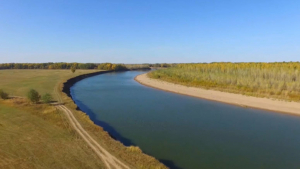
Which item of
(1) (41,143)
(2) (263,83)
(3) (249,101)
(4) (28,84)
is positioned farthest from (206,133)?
(4) (28,84)

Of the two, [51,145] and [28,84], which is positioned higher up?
[28,84]

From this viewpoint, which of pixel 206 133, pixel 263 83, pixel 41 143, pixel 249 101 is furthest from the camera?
pixel 263 83

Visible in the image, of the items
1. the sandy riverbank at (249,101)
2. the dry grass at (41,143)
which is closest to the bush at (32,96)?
the dry grass at (41,143)

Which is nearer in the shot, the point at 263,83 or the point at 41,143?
the point at 41,143

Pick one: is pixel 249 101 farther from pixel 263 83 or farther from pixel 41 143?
pixel 41 143

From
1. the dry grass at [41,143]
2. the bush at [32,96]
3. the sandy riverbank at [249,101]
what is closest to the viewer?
the dry grass at [41,143]

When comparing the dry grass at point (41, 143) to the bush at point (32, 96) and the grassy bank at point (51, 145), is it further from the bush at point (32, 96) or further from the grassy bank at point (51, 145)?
the bush at point (32, 96)

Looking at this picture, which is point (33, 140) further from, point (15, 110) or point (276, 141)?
point (276, 141)

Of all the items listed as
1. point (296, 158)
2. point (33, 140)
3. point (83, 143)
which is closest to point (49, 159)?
point (83, 143)

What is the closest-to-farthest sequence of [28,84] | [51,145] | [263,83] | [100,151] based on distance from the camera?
[100,151]
[51,145]
[263,83]
[28,84]
